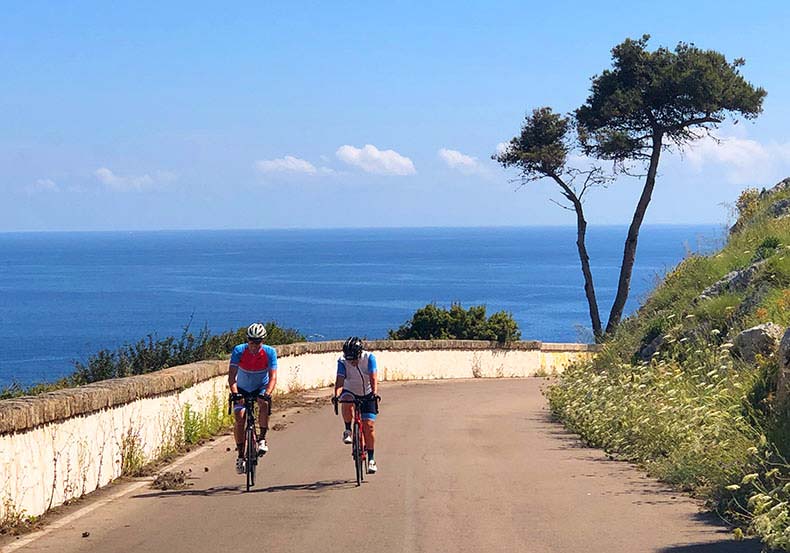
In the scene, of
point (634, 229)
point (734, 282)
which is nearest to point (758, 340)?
point (734, 282)

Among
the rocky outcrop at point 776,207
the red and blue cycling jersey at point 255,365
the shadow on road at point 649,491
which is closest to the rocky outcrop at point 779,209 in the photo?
the rocky outcrop at point 776,207

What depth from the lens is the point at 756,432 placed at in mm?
11617

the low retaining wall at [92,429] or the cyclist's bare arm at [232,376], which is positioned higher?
the cyclist's bare arm at [232,376]

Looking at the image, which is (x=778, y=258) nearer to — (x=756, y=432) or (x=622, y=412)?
(x=622, y=412)

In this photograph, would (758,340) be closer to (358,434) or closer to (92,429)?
(358,434)

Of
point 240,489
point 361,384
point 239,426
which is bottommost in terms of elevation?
point 240,489

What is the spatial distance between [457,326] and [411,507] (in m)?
29.5

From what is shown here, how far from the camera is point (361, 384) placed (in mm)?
13203

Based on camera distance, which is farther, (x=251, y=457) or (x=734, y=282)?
(x=734, y=282)

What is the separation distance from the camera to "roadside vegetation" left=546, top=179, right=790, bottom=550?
34.5ft

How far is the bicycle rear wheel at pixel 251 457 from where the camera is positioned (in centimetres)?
1256

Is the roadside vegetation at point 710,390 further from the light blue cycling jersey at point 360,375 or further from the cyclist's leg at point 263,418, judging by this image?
the cyclist's leg at point 263,418

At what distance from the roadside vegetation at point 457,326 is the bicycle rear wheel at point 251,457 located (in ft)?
88.0

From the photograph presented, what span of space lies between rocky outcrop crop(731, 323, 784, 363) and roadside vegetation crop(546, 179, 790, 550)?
5 cm
